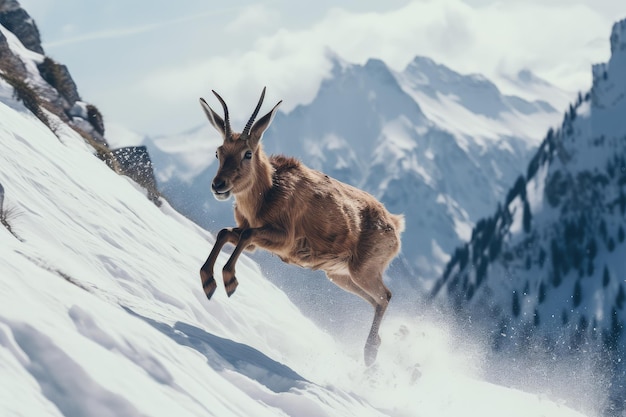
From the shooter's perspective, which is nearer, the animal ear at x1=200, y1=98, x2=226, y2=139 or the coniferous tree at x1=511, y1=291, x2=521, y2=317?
the animal ear at x1=200, y1=98, x2=226, y2=139

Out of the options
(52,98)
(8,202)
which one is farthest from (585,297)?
(8,202)

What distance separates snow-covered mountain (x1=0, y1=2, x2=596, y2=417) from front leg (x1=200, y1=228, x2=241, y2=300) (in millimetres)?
443

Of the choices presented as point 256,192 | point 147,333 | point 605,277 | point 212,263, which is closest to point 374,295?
point 256,192

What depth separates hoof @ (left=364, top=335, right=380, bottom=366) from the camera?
40.3 feet

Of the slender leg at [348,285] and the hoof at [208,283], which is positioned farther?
the slender leg at [348,285]

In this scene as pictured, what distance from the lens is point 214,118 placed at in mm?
10578

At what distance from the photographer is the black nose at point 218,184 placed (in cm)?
984

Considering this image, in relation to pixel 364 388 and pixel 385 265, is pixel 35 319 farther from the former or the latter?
pixel 385 265

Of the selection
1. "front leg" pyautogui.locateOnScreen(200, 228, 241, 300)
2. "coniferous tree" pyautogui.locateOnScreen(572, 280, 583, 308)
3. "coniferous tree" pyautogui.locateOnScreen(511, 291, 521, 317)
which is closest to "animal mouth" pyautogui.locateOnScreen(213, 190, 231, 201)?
"front leg" pyautogui.locateOnScreen(200, 228, 241, 300)

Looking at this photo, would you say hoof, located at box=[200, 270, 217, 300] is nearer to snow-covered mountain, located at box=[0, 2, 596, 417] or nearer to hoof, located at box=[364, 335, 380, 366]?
snow-covered mountain, located at box=[0, 2, 596, 417]

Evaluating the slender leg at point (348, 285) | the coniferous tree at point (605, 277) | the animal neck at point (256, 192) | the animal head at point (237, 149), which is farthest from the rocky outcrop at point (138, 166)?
the coniferous tree at point (605, 277)

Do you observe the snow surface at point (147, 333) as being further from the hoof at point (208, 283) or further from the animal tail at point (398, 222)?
the animal tail at point (398, 222)

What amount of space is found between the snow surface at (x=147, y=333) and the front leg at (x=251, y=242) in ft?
2.08

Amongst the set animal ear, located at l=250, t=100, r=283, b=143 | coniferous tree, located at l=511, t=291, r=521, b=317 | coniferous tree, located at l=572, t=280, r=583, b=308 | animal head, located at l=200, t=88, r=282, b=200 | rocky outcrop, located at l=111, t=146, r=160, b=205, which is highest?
coniferous tree, located at l=572, t=280, r=583, b=308
